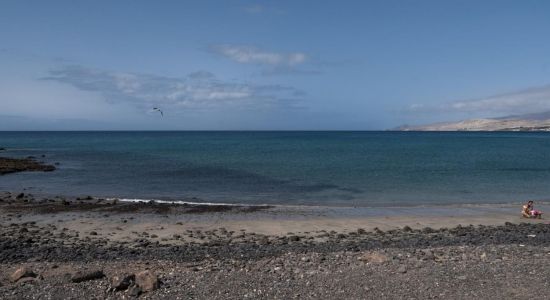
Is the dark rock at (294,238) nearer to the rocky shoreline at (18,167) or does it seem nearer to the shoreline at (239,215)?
the shoreline at (239,215)

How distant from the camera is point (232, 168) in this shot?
4769 centimetres

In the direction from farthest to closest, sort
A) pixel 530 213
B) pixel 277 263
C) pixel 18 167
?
pixel 18 167, pixel 530 213, pixel 277 263

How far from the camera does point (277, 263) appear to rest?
11781mm

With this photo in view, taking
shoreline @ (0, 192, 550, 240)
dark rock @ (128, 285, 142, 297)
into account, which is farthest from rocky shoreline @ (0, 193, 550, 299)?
shoreline @ (0, 192, 550, 240)

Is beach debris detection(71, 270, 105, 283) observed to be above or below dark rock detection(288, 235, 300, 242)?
above

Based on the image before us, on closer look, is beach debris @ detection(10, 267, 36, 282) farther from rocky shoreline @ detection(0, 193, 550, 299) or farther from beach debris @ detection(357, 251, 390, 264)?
beach debris @ detection(357, 251, 390, 264)

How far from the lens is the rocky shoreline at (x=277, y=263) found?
9.55 m

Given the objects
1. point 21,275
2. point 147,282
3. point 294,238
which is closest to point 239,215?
point 294,238

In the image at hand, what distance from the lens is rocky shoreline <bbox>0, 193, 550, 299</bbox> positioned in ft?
31.3

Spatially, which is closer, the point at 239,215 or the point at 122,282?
the point at 122,282

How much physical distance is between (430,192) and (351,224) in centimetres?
1325

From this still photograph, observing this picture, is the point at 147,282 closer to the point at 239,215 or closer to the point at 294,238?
the point at 294,238

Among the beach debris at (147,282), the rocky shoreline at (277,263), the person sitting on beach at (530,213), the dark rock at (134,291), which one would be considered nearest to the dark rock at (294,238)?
the rocky shoreline at (277,263)

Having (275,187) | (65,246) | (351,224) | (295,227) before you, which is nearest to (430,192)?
(275,187)
